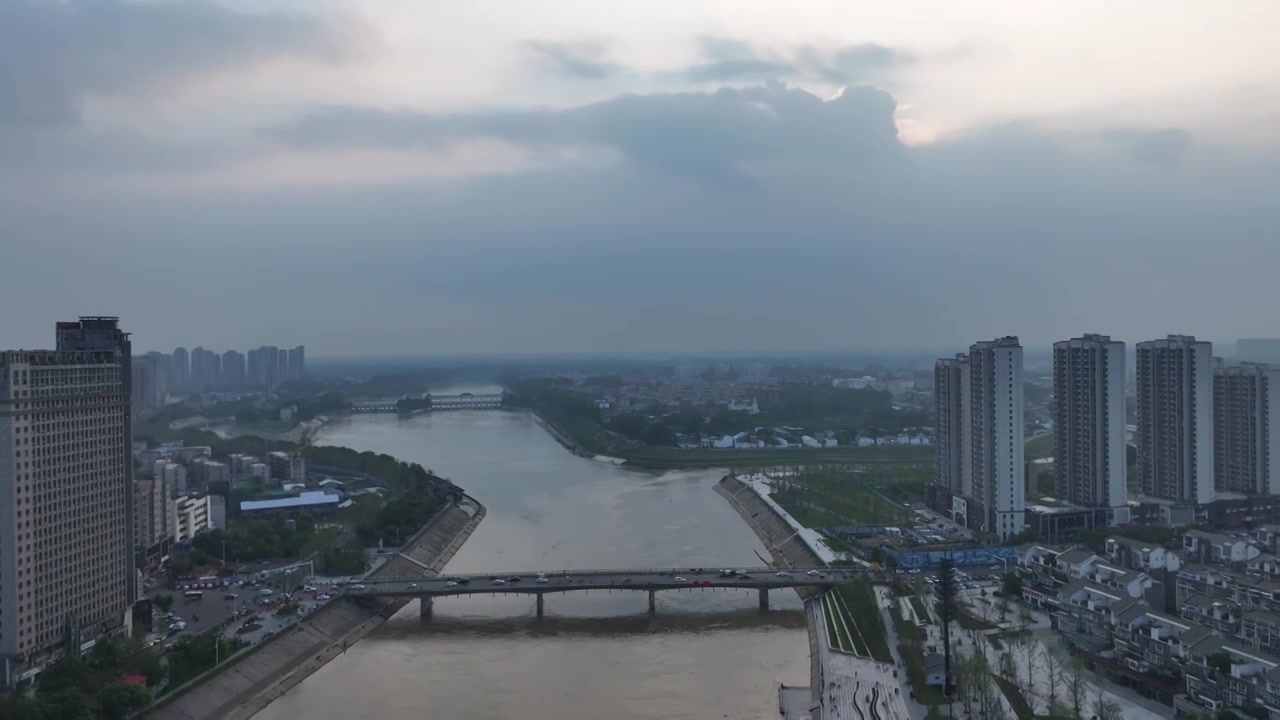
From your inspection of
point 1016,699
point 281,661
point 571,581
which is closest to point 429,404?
point 571,581

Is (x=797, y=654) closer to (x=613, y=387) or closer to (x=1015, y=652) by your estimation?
(x=1015, y=652)

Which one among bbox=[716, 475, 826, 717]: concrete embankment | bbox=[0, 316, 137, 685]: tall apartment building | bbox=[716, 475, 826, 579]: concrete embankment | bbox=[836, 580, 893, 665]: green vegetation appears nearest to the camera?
bbox=[0, 316, 137, 685]: tall apartment building

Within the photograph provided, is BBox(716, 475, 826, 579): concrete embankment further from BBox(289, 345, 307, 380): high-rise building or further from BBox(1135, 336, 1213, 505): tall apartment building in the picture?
BBox(289, 345, 307, 380): high-rise building

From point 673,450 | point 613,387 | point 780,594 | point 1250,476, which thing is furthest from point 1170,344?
point 613,387

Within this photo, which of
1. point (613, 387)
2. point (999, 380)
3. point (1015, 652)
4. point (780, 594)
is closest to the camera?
point (1015, 652)

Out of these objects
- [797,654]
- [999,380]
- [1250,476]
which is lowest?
[797,654]

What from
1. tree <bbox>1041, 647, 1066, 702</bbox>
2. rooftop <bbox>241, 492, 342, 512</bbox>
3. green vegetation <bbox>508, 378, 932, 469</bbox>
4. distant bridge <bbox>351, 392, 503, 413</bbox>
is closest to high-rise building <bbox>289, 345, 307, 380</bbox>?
distant bridge <bbox>351, 392, 503, 413</bbox>

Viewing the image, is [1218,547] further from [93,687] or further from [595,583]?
[93,687]

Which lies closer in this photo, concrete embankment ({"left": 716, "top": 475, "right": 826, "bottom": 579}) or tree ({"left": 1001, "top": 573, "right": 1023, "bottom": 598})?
tree ({"left": 1001, "top": 573, "right": 1023, "bottom": 598})
